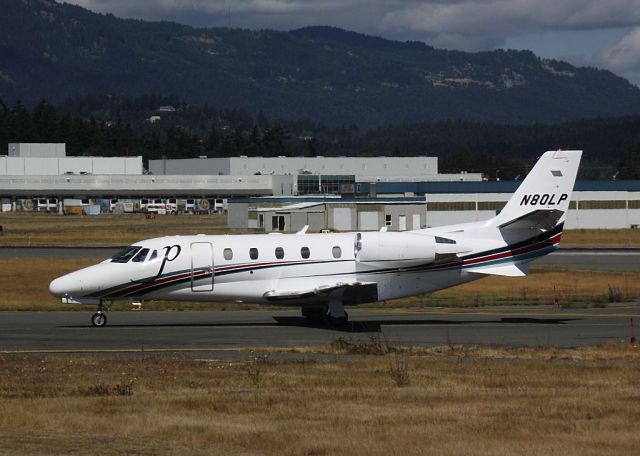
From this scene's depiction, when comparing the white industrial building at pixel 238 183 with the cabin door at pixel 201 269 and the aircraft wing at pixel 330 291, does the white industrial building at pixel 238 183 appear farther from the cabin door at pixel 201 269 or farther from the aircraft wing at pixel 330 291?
the aircraft wing at pixel 330 291

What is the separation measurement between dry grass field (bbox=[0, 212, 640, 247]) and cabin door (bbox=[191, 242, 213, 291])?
48170 mm

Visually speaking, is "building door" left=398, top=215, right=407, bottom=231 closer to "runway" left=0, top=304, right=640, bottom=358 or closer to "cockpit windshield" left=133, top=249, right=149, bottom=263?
"runway" left=0, top=304, right=640, bottom=358

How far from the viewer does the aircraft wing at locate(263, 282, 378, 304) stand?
33500 millimetres

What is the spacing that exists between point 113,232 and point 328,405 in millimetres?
79752

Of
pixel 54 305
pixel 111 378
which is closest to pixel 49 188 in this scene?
pixel 54 305

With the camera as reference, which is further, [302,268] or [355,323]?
[355,323]

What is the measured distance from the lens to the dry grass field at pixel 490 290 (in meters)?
42.4

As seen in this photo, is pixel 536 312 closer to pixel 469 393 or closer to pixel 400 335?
pixel 400 335

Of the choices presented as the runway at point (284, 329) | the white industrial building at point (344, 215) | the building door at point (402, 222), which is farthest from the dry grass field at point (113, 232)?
the runway at point (284, 329)

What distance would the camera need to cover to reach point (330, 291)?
110 ft

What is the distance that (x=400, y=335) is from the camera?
31891 mm

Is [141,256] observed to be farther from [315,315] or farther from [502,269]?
[502,269]

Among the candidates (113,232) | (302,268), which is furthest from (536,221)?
(113,232)

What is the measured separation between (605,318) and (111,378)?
1860 centimetres
